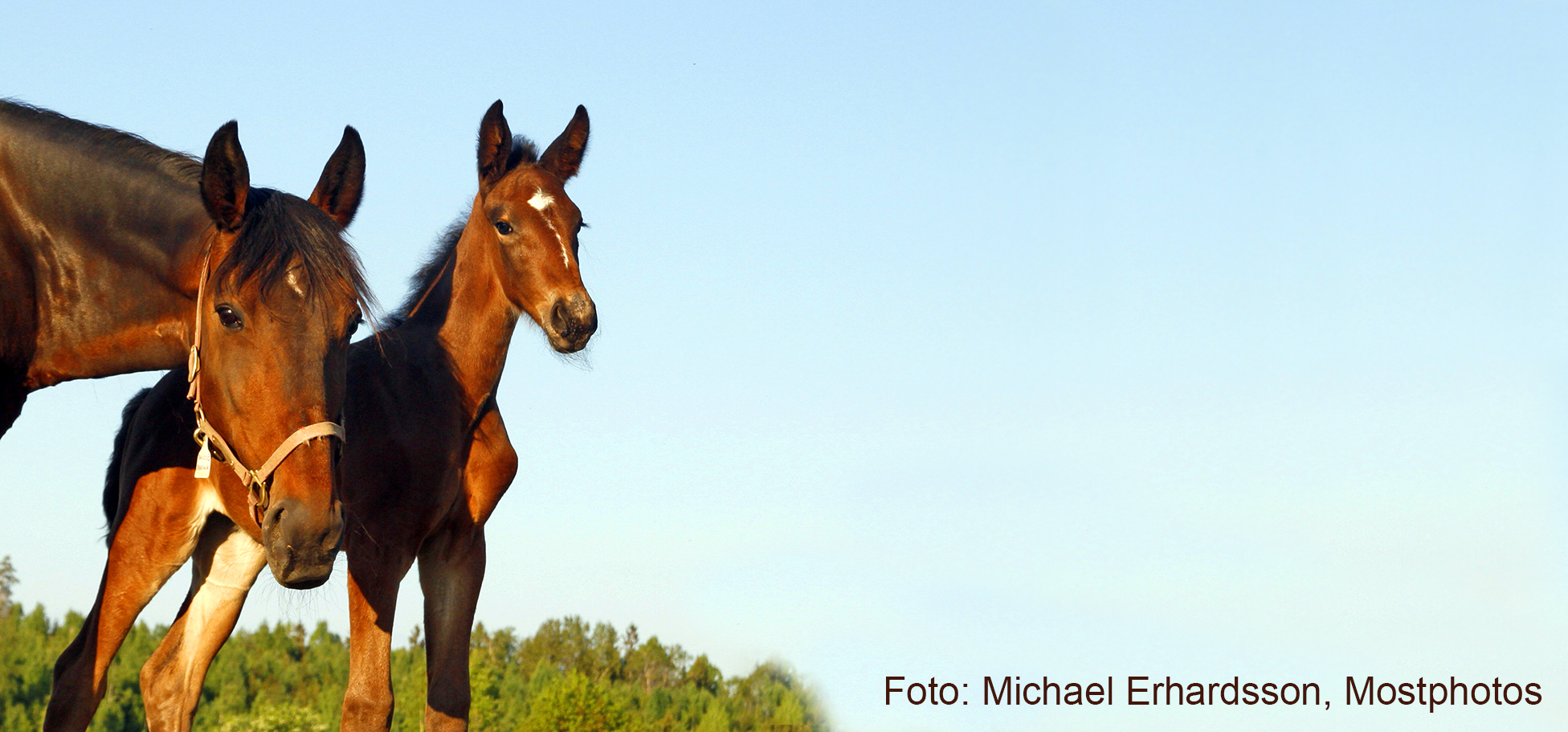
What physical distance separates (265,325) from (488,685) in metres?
26.8

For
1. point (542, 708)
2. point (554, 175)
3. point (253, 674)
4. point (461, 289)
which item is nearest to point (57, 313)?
point (461, 289)

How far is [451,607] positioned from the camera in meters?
5.90

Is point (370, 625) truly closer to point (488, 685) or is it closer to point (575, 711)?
point (575, 711)

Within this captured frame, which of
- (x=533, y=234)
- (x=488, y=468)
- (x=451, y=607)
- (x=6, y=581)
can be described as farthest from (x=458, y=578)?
(x=6, y=581)

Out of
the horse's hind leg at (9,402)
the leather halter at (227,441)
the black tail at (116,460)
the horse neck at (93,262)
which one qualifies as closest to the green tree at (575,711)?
the black tail at (116,460)

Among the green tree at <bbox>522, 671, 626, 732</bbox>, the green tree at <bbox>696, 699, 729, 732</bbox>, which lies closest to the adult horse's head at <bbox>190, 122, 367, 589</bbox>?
the green tree at <bbox>696, 699, 729, 732</bbox>

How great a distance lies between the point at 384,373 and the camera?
5988 mm

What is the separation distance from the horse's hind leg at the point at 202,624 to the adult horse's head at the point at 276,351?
4.17 feet

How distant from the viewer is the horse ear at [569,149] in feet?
22.8

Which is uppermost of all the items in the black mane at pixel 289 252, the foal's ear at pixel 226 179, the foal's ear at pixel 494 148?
the foal's ear at pixel 494 148

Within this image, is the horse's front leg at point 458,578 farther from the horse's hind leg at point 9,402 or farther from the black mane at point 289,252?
the horse's hind leg at point 9,402

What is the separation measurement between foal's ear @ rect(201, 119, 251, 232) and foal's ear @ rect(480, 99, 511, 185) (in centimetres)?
212

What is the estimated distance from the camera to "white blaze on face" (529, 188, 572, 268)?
628 cm

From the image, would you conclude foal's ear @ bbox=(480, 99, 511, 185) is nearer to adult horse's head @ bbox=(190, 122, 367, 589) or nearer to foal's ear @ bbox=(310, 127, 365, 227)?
foal's ear @ bbox=(310, 127, 365, 227)
